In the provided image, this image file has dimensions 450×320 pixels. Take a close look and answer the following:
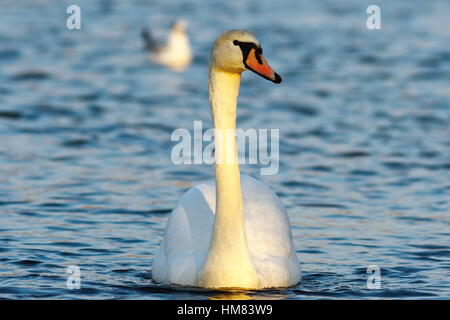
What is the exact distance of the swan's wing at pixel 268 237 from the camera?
32.8 feet

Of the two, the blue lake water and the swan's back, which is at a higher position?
the blue lake water

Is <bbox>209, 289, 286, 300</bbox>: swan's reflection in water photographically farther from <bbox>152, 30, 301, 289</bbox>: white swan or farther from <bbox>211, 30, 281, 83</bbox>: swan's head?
<bbox>211, 30, 281, 83</bbox>: swan's head

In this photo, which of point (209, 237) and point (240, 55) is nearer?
point (240, 55)

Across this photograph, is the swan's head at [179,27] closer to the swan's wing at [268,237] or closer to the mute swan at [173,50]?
the mute swan at [173,50]

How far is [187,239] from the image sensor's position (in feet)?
33.6

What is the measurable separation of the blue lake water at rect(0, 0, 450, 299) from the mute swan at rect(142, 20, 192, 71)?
0.29 metres

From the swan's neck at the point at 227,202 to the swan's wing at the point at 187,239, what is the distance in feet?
1.03

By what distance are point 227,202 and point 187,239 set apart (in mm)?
819

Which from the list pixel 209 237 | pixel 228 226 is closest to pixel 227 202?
pixel 228 226

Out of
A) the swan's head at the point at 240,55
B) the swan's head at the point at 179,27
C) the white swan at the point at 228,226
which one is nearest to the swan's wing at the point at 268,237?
the white swan at the point at 228,226

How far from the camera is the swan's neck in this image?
9.53 meters

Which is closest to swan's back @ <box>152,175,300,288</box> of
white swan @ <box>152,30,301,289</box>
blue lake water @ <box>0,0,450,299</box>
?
white swan @ <box>152,30,301,289</box>

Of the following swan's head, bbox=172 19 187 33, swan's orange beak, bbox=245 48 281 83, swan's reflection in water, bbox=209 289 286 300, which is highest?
swan's head, bbox=172 19 187 33

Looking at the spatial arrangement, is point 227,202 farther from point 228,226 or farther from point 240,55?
point 240,55
